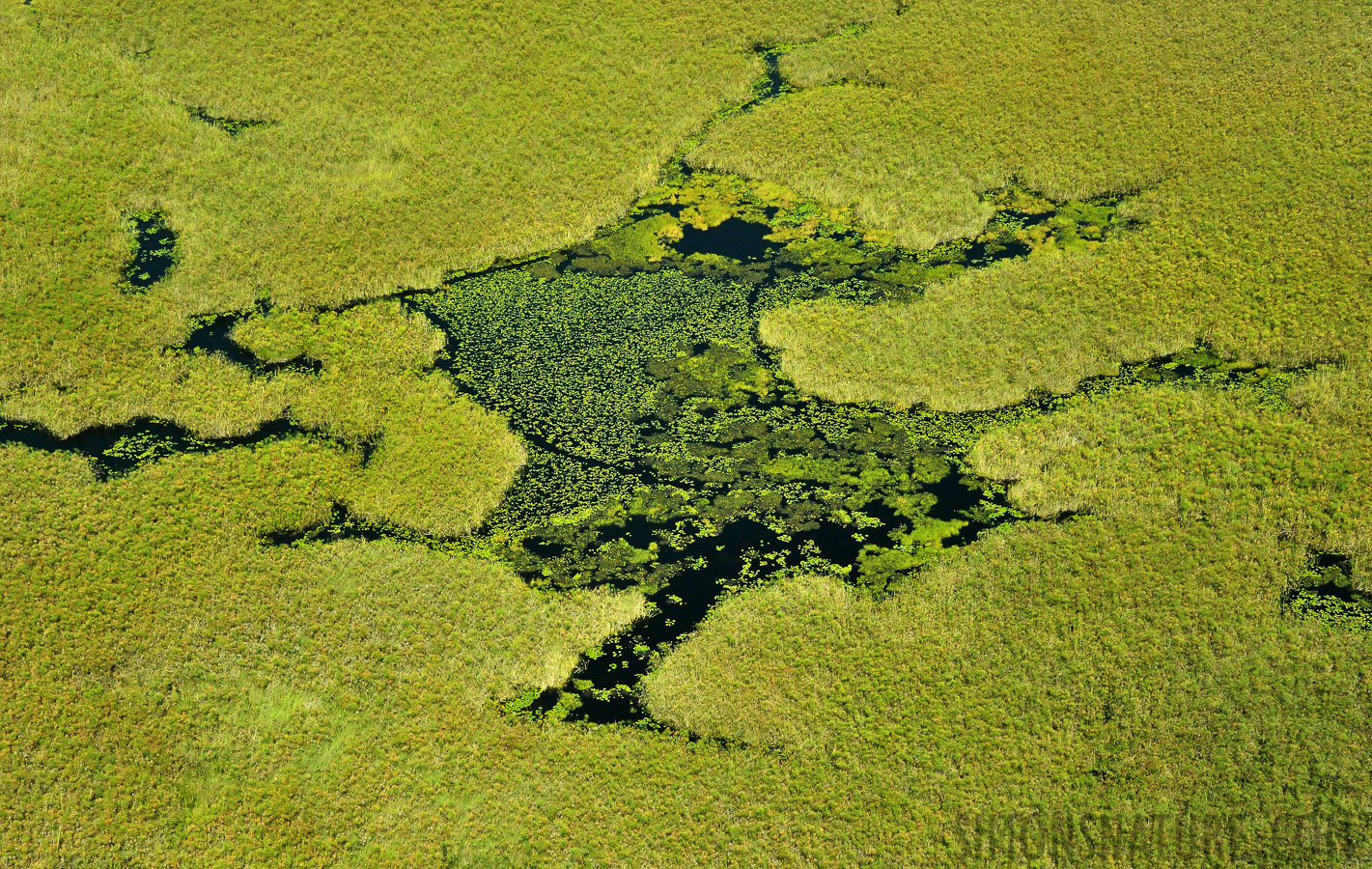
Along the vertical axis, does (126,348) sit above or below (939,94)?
below

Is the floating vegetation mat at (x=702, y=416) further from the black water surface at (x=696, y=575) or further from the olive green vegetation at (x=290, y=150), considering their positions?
the olive green vegetation at (x=290, y=150)

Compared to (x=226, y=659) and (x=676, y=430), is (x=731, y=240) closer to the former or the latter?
(x=676, y=430)

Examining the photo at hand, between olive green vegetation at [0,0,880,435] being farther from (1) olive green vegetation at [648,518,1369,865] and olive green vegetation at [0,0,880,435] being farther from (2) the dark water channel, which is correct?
(1) olive green vegetation at [648,518,1369,865]

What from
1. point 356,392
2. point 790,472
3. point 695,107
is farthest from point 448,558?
point 695,107

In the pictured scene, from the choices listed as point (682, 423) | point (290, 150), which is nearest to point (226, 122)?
point (290, 150)

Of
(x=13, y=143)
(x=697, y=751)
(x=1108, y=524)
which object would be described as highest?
(x=13, y=143)

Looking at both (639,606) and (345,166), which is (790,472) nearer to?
(639,606)

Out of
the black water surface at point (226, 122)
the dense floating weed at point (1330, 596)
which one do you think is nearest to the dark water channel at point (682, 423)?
the black water surface at point (226, 122)
